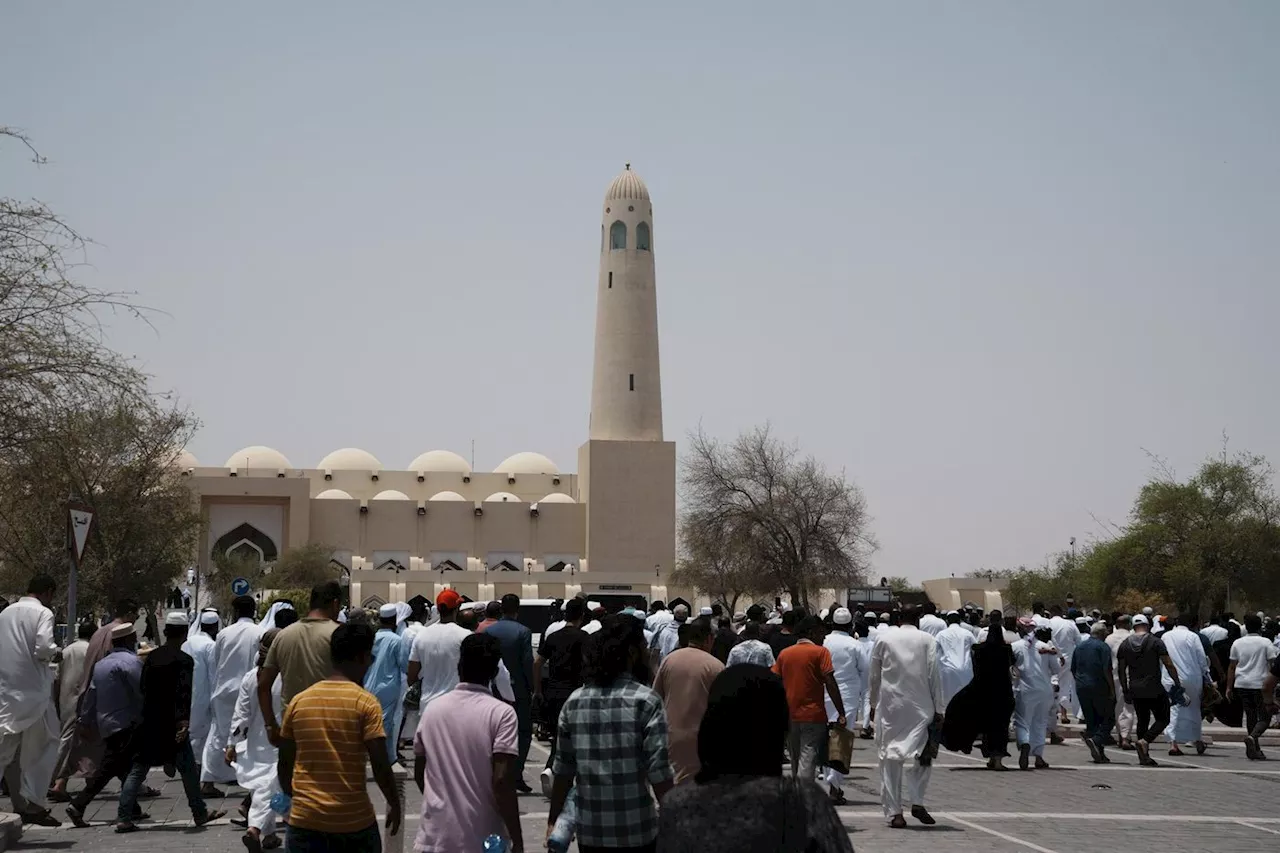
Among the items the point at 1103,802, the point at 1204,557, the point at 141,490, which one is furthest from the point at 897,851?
the point at 1204,557

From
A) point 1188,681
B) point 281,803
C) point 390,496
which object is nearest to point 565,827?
point 281,803

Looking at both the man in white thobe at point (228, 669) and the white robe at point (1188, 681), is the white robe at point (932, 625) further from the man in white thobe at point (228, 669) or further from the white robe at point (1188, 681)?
the man in white thobe at point (228, 669)

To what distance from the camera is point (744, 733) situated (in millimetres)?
4023

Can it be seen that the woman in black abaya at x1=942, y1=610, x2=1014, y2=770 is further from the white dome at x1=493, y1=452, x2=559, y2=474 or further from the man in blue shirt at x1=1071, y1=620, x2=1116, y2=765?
the white dome at x1=493, y1=452, x2=559, y2=474

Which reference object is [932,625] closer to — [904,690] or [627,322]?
[904,690]

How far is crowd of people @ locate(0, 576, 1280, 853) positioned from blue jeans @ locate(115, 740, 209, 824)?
19 mm

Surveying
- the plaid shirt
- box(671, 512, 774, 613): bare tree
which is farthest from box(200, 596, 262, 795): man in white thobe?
box(671, 512, 774, 613): bare tree

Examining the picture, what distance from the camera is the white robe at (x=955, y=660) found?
16078 mm

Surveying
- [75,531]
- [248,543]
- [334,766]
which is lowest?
[334,766]

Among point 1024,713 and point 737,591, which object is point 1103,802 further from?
point 737,591

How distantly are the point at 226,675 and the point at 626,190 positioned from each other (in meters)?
62.8

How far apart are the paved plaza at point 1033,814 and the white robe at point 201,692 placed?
581 mm

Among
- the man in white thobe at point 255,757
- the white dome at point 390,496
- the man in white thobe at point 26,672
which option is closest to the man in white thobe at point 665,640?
the man in white thobe at point 255,757

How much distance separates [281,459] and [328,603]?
7995cm
